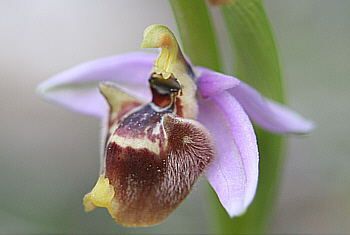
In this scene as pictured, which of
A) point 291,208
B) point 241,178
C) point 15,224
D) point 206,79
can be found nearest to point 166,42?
point 206,79

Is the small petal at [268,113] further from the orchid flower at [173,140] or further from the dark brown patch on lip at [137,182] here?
the dark brown patch on lip at [137,182]

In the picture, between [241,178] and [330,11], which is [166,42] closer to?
[241,178]

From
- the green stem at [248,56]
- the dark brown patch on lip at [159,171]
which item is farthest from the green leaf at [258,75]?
the dark brown patch on lip at [159,171]

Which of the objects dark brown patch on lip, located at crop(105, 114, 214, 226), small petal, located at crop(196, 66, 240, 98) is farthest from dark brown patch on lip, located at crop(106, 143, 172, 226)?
small petal, located at crop(196, 66, 240, 98)

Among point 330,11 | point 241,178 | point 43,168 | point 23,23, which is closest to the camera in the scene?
point 241,178

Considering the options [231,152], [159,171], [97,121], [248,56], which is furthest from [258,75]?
[97,121]

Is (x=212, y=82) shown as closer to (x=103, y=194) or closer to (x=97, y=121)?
(x=103, y=194)
